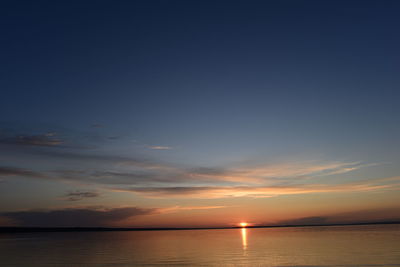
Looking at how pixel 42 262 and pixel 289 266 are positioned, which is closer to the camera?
pixel 289 266

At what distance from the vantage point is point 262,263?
4847 centimetres

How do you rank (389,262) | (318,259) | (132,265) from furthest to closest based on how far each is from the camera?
(318,259)
(132,265)
(389,262)

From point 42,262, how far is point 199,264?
74.6ft

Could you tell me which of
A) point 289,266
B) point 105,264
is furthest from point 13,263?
point 289,266

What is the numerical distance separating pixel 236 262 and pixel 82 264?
2127 cm

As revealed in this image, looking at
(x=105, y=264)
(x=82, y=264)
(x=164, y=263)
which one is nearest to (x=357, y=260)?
(x=164, y=263)

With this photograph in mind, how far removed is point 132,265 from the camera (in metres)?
47.6

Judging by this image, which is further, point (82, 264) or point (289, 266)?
point (82, 264)

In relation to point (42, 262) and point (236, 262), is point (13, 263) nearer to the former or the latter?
point (42, 262)

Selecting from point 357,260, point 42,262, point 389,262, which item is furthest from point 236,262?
point 42,262

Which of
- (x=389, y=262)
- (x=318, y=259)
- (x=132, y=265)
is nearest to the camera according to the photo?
(x=389, y=262)

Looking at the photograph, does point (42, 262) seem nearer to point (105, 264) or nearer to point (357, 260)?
point (105, 264)

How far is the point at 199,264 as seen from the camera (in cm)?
4872

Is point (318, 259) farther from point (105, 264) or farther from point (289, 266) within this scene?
point (105, 264)
